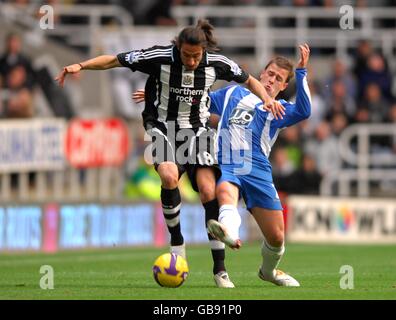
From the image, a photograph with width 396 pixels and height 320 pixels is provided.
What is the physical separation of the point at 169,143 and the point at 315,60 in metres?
14.6

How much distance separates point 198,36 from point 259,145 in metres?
1.34

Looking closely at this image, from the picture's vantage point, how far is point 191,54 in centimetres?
1116

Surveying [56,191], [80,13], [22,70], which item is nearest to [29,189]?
[56,191]

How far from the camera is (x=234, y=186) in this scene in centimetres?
1134

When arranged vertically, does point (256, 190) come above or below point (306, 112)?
below

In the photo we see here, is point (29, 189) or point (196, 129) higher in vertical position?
point (196, 129)

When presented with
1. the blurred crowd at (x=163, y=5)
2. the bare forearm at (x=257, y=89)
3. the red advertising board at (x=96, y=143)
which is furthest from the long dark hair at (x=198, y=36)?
the blurred crowd at (x=163, y=5)

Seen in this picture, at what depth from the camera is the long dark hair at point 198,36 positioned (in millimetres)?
11016

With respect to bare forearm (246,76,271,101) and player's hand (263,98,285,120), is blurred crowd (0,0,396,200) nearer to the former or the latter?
bare forearm (246,76,271,101)

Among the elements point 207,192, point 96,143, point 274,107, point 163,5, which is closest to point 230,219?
point 207,192

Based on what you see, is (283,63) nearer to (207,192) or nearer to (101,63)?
(207,192)

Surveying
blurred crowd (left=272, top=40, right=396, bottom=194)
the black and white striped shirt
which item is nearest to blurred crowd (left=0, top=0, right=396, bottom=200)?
blurred crowd (left=272, top=40, right=396, bottom=194)
